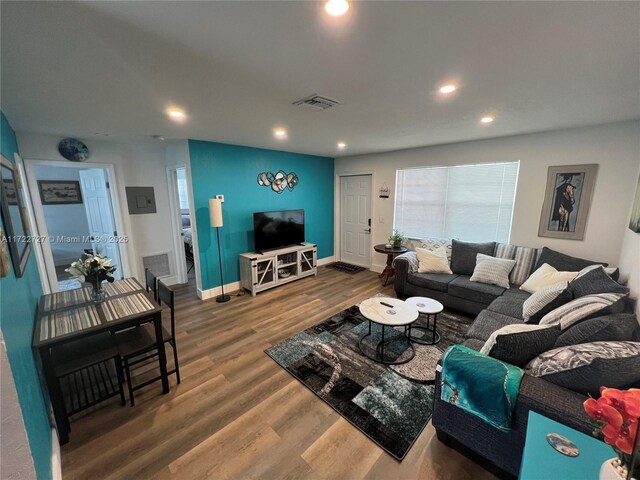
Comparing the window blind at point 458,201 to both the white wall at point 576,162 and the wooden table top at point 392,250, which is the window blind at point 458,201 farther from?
the wooden table top at point 392,250

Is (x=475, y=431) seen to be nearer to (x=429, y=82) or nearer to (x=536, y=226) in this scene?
(x=429, y=82)

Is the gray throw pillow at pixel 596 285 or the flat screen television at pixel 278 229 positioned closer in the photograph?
the gray throw pillow at pixel 596 285

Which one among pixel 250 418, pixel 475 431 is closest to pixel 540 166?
pixel 475 431

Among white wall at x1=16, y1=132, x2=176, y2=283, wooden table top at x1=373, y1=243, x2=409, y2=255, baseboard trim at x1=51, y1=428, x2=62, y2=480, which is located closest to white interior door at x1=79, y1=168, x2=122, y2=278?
white wall at x1=16, y1=132, x2=176, y2=283

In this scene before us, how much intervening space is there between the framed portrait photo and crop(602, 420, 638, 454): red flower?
327 centimetres

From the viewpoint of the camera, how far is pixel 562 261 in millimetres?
3020

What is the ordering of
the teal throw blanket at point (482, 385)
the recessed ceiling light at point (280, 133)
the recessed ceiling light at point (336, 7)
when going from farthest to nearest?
the recessed ceiling light at point (280, 133) → the teal throw blanket at point (482, 385) → the recessed ceiling light at point (336, 7)

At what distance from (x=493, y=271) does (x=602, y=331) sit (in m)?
1.96

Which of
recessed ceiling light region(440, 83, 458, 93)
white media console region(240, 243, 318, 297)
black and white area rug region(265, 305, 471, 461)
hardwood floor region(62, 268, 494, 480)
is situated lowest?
hardwood floor region(62, 268, 494, 480)

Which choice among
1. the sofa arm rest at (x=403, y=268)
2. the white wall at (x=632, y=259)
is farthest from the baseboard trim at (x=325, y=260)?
the white wall at (x=632, y=259)

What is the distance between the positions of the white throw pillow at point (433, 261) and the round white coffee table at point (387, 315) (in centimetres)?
127

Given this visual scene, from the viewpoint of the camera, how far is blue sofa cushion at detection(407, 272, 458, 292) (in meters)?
3.48

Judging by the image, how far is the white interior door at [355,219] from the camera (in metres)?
5.34

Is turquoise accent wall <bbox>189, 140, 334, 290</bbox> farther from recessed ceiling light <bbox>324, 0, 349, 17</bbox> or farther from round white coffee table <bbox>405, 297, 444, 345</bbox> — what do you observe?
recessed ceiling light <bbox>324, 0, 349, 17</bbox>
